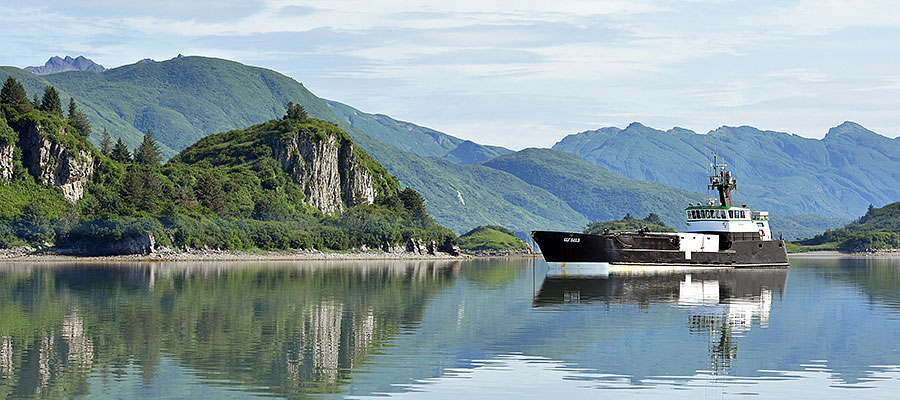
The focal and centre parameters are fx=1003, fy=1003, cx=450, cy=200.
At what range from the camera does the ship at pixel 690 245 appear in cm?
13850

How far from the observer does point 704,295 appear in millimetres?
93062

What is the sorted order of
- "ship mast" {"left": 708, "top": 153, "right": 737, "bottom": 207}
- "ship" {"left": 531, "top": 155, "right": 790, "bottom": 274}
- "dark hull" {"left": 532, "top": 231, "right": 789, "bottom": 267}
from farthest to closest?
"ship mast" {"left": 708, "top": 153, "right": 737, "bottom": 207} < "ship" {"left": 531, "top": 155, "right": 790, "bottom": 274} < "dark hull" {"left": 532, "top": 231, "right": 789, "bottom": 267}

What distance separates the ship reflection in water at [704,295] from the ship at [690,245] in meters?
4.13

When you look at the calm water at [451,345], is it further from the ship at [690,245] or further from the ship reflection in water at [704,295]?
the ship at [690,245]

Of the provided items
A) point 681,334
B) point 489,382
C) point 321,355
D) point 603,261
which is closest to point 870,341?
point 681,334

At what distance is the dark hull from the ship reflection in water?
3853 mm

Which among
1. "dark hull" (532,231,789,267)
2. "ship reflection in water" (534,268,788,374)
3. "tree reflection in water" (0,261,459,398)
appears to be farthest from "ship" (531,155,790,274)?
"tree reflection in water" (0,261,459,398)

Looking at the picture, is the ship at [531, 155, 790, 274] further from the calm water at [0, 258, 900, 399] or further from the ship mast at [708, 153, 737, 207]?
the calm water at [0, 258, 900, 399]

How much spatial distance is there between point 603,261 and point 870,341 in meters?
80.6

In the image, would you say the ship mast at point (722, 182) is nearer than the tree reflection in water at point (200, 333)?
No

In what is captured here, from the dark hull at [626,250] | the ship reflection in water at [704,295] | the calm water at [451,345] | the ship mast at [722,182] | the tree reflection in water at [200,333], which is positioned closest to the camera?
the calm water at [451,345]

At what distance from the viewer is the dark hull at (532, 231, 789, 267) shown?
138m

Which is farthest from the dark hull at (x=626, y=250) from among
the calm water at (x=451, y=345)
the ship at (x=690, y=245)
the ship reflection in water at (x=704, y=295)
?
the calm water at (x=451, y=345)

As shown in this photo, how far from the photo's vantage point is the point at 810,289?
11050 centimetres
